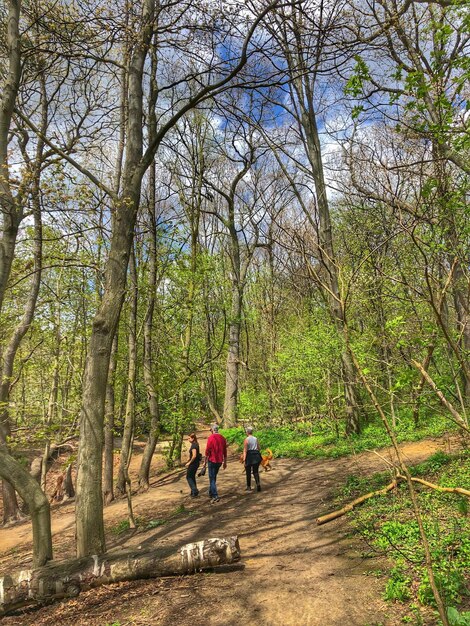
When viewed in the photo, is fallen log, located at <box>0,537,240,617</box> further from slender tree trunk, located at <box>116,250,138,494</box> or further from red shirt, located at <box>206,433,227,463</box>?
red shirt, located at <box>206,433,227,463</box>

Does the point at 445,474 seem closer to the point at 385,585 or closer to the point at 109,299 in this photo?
the point at 385,585

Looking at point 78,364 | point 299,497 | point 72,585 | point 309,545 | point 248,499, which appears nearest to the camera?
point 72,585

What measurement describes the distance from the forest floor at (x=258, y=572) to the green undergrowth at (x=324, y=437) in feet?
3.54

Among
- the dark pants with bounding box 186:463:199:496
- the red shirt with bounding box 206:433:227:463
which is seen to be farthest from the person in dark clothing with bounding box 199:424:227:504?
the dark pants with bounding box 186:463:199:496

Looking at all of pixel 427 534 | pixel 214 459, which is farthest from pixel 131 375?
pixel 427 534

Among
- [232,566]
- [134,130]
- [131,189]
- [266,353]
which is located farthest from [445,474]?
[266,353]

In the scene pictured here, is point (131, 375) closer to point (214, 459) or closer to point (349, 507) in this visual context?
point (214, 459)

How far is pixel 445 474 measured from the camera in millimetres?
6406

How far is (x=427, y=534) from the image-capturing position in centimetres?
478

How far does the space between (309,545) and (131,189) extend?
6.22 m

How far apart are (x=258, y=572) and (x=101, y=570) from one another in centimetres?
211

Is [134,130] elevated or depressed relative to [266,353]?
elevated

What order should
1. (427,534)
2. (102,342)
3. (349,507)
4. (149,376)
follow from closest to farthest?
(427,534)
(102,342)
(349,507)
(149,376)

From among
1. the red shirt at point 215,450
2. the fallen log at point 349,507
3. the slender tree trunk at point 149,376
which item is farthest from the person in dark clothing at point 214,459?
the fallen log at point 349,507
